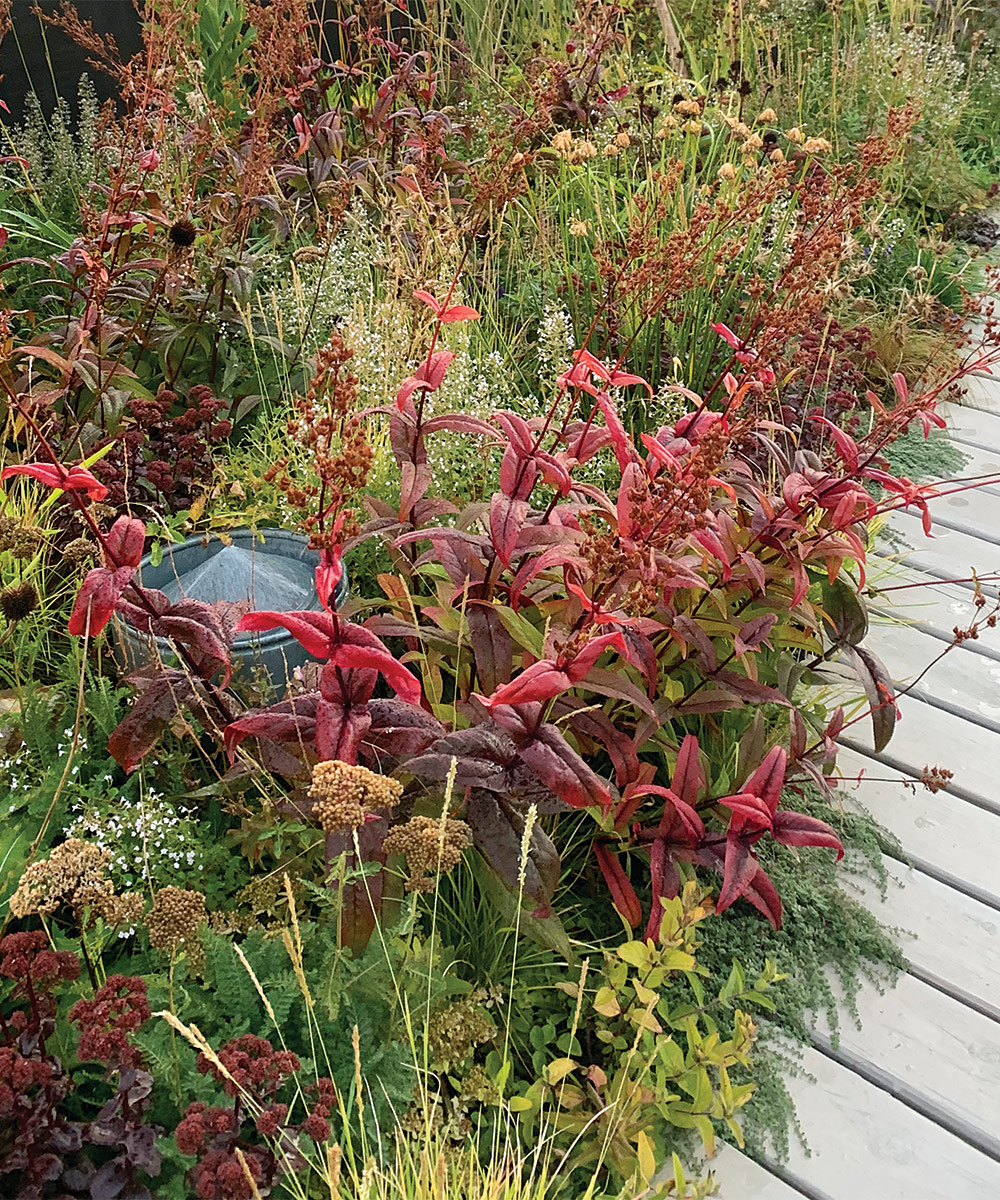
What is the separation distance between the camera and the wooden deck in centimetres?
167

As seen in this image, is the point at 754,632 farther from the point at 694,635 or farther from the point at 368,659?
the point at 368,659

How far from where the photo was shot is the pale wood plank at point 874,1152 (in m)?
1.64

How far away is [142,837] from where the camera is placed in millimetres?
1687

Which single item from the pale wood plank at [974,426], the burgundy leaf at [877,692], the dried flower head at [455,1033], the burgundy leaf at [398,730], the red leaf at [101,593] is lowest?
the pale wood plank at [974,426]

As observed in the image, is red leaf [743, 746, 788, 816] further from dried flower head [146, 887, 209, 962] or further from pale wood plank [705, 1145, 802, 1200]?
dried flower head [146, 887, 209, 962]

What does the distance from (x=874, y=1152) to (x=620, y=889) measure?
1.83ft

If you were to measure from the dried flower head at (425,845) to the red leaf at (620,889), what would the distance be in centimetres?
46

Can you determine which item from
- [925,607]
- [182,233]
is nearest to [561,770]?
[182,233]

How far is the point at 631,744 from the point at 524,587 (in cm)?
32

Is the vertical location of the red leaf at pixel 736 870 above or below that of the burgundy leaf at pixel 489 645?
below

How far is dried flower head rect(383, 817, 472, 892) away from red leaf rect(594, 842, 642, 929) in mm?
465

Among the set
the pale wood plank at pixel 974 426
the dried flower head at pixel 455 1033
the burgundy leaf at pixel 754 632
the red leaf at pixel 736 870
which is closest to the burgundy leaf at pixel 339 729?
the dried flower head at pixel 455 1033

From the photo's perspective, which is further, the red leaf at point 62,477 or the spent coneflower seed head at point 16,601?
the spent coneflower seed head at point 16,601

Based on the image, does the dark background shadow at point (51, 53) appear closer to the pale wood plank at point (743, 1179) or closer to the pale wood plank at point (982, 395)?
the pale wood plank at point (982, 395)
